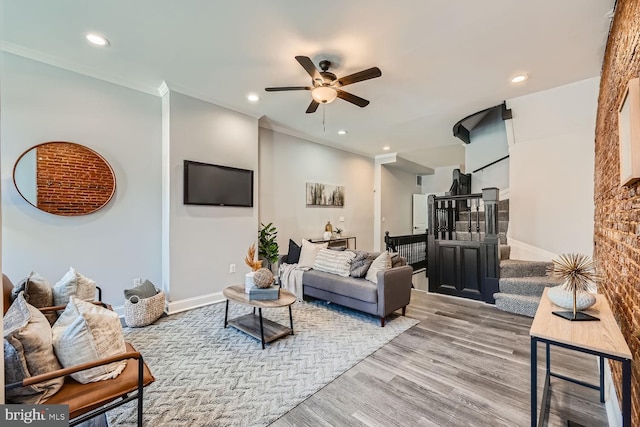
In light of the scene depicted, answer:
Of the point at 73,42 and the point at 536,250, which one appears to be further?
the point at 536,250

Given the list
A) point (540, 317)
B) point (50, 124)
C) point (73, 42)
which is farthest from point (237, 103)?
point (540, 317)

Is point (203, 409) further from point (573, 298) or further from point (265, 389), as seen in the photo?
point (573, 298)

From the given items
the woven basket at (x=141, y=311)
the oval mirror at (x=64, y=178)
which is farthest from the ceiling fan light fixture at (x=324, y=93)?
the woven basket at (x=141, y=311)

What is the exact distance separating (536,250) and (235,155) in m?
4.75

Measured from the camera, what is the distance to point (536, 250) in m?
4.21

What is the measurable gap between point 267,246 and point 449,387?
129 inches

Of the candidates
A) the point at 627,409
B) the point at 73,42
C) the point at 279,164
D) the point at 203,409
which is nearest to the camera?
the point at 627,409

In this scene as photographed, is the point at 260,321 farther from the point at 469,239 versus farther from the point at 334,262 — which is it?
the point at 469,239

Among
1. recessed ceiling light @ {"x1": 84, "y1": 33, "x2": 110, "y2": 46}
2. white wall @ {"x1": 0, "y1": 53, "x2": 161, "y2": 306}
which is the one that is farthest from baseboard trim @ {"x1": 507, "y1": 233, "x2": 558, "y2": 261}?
recessed ceiling light @ {"x1": 84, "y1": 33, "x2": 110, "y2": 46}

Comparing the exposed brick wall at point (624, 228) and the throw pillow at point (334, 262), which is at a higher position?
the exposed brick wall at point (624, 228)

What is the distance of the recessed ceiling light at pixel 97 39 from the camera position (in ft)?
8.58

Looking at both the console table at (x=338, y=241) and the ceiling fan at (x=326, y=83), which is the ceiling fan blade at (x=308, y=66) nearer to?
the ceiling fan at (x=326, y=83)

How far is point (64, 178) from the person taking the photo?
119 inches

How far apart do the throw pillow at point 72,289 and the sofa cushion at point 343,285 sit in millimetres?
2427
